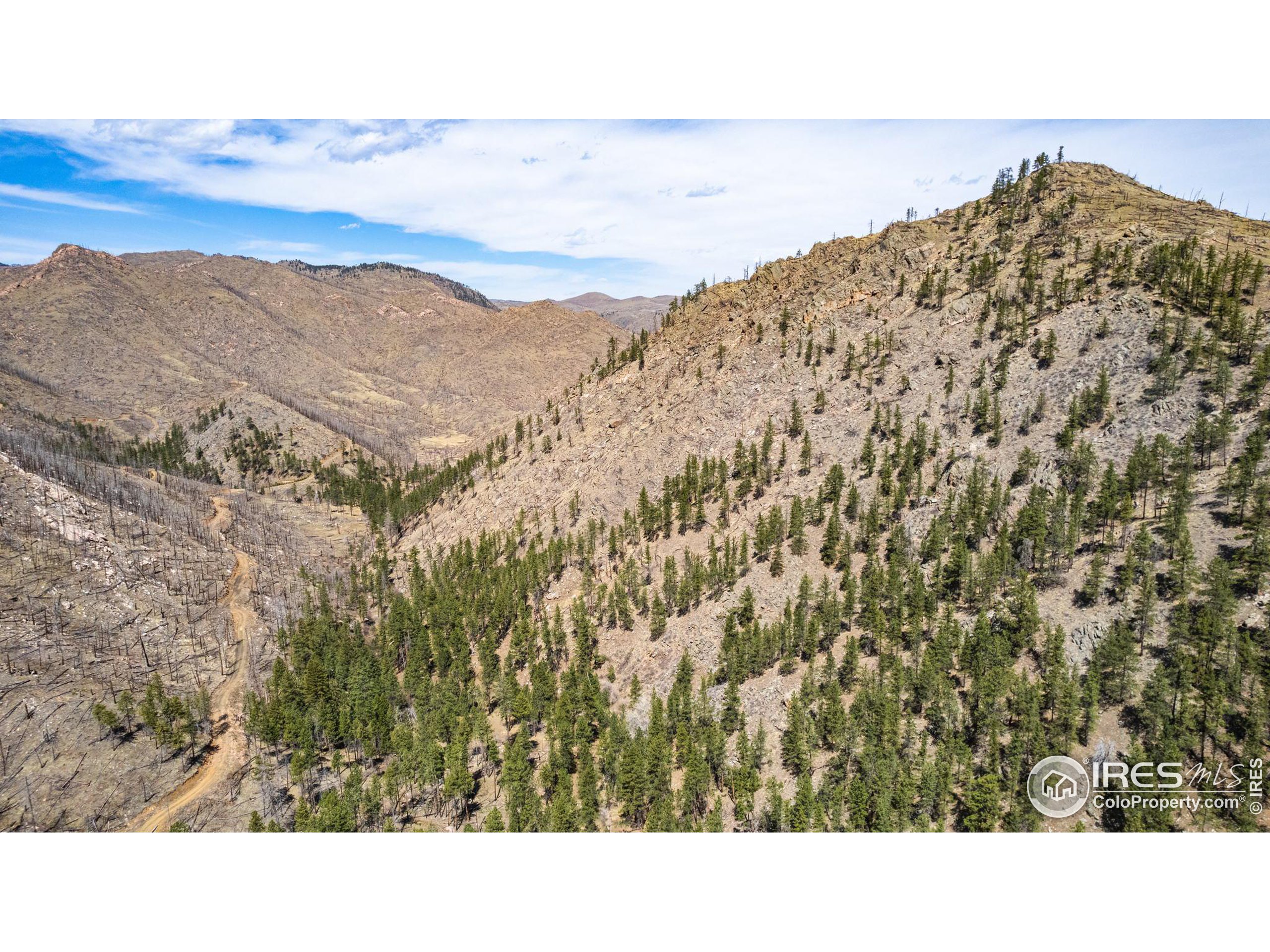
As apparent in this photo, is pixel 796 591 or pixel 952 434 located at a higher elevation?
pixel 952 434

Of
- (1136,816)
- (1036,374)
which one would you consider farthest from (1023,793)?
(1036,374)

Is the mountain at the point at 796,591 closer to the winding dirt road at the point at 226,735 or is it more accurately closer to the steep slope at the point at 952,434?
the steep slope at the point at 952,434

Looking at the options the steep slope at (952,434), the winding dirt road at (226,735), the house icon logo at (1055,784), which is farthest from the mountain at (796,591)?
the house icon logo at (1055,784)

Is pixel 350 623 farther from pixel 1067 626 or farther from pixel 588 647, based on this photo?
pixel 1067 626

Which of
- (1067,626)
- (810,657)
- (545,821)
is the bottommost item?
(545,821)

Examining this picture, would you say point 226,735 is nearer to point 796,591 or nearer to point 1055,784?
point 796,591

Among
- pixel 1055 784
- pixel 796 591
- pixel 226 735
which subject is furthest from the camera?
pixel 796 591

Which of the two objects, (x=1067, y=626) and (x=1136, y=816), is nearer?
(x=1136, y=816)

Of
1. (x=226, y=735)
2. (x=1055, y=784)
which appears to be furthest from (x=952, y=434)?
(x=226, y=735)
